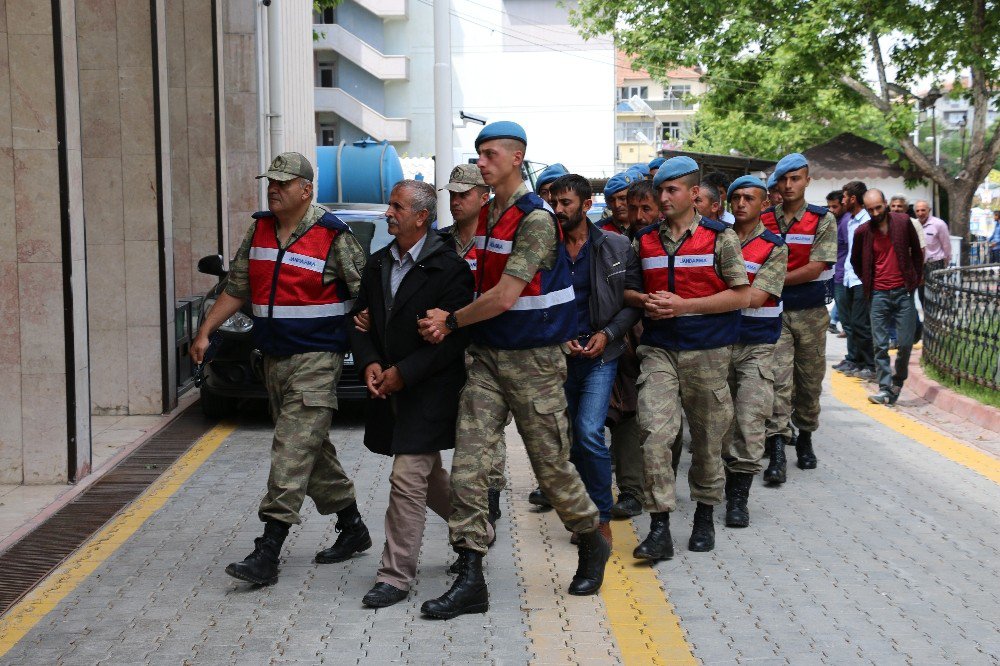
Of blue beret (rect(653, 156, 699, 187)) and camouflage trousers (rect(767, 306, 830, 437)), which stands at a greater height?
blue beret (rect(653, 156, 699, 187))

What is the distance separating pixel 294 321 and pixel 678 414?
6.79 ft

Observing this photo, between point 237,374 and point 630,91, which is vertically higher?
point 630,91

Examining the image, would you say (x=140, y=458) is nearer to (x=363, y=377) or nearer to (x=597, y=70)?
(x=363, y=377)

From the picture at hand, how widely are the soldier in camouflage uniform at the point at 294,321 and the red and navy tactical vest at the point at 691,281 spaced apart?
60.2 inches

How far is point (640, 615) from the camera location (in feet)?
18.2

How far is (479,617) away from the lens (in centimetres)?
553

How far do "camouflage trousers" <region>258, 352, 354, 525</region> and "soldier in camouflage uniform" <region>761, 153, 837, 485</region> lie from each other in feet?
11.3

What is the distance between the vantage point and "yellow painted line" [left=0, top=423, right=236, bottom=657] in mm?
5487

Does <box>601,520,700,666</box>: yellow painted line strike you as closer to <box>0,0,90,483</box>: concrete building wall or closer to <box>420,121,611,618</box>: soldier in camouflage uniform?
<box>420,121,611,618</box>: soldier in camouflage uniform

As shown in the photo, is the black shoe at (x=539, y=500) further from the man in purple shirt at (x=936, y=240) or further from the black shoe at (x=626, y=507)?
the man in purple shirt at (x=936, y=240)

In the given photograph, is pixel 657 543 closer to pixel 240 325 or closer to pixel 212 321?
pixel 212 321

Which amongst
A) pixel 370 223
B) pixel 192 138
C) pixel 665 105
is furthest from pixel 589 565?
pixel 665 105

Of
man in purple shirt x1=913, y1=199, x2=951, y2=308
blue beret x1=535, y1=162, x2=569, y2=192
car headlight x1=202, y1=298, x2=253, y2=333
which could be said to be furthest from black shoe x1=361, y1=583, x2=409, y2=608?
man in purple shirt x1=913, y1=199, x2=951, y2=308

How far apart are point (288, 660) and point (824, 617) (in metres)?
2.19
